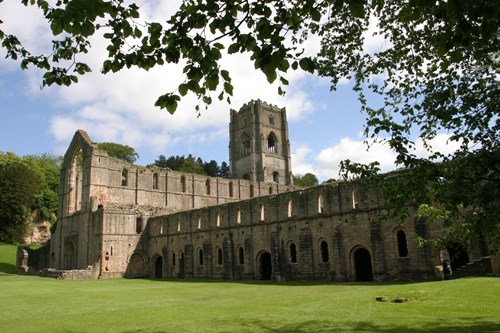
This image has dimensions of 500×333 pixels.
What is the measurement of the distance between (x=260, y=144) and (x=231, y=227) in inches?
1360

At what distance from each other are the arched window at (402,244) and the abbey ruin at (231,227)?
0.18ft

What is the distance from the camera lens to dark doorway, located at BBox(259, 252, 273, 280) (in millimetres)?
32812

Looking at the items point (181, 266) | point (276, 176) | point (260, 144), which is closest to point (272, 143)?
point (260, 144)

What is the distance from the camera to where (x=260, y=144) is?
225ft

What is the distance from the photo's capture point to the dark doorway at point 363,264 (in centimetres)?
2692

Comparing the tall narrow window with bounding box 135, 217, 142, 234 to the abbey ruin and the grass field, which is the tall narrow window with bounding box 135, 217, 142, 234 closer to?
the abbey ruin

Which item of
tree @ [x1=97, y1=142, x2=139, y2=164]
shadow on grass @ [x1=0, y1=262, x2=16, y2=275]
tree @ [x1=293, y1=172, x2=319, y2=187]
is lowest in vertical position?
shadow on grass @ [x1=0, y1=262, x2=16, y2=275]

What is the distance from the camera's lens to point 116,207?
4516cm

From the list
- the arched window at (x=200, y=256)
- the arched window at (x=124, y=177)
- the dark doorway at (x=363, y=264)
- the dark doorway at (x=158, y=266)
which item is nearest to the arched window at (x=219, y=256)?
the arched window at (x=200, y=256)

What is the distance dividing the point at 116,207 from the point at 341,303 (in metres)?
34.8

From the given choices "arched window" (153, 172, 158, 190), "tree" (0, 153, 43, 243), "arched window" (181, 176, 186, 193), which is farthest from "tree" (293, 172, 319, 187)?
"tree" (0, 153, 43, 243)

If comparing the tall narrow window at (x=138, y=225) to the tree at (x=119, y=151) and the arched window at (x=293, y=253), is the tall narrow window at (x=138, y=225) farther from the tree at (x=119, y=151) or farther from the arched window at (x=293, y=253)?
the tree at (x=119, y=151)

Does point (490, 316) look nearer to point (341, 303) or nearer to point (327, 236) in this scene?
point (341, 303)

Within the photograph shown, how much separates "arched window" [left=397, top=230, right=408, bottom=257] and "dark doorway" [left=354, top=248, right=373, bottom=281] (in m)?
2.72
